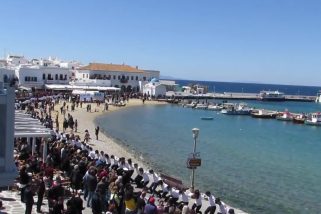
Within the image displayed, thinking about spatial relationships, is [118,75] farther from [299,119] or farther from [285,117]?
[299,119]

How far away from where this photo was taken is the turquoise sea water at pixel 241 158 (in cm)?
2406

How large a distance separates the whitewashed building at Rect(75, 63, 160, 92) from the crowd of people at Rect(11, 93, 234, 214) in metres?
73.5

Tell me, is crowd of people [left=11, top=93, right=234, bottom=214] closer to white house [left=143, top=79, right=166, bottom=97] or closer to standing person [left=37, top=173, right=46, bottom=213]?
standing person [left=37, top=173, right=46, bottom=213]

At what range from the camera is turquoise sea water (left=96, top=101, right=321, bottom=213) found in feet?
78.9

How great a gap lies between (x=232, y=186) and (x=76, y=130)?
19.5 meters

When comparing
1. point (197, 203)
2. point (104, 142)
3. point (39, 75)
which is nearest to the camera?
point (197, 203)

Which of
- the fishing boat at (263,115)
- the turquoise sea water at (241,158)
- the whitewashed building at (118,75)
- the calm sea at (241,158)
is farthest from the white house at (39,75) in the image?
the fishing boat at (263,115)

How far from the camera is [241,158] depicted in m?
36.1

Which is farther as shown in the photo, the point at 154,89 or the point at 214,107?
the point at 154,89

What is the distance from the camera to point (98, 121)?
55.2m

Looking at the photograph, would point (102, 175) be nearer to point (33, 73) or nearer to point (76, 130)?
point (76, 130)

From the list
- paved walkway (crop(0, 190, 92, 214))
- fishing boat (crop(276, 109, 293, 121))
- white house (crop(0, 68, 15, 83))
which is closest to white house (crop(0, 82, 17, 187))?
white house (crop(0, 68, 15, 83))

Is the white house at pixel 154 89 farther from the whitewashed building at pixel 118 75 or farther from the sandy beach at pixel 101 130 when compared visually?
the sandy beach at pixel 101 130

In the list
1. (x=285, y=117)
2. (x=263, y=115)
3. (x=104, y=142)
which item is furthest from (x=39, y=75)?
(x=104, y=142)
